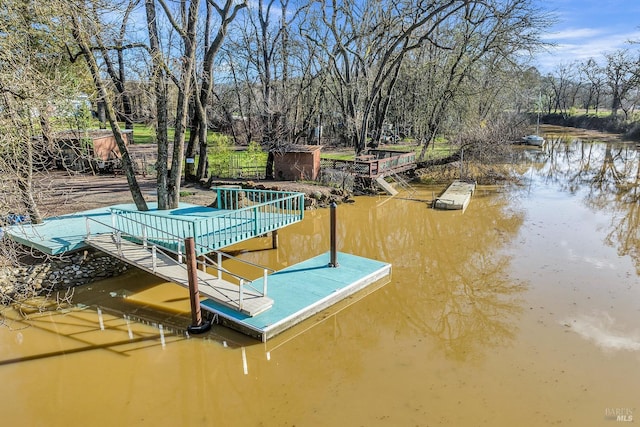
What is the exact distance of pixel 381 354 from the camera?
723 centimetres

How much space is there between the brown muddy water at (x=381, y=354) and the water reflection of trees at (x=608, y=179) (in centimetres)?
224

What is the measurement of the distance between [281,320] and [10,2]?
6436 millimetres

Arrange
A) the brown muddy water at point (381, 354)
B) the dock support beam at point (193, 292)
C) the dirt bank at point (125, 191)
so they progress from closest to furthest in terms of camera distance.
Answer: the brown muddy water at point (381, 354) → the dock support beam at point (193, 292) → the dirt bank at point (125, 191)

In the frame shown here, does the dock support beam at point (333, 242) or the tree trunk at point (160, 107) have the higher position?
the tree trunk at point (160, 107)

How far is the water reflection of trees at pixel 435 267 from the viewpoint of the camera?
8117mm

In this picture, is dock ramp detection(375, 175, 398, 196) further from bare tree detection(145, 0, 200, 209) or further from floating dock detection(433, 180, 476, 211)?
bare tree detection(145, 0, 200, 209)

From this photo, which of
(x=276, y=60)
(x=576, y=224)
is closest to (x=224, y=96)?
(x=276, y=60)

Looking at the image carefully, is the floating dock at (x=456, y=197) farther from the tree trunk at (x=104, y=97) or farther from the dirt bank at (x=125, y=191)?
the tree trunk at (x=104, y=97)

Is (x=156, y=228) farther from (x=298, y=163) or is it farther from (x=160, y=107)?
(x=298, y=163)

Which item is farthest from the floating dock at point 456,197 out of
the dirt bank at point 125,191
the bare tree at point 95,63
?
the bare tree at point 95,63

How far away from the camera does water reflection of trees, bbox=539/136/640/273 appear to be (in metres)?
14.2

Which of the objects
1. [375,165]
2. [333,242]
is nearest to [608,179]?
[375,165]

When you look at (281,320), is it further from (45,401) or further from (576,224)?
(576,224)

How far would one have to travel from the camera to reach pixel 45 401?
6.08m
